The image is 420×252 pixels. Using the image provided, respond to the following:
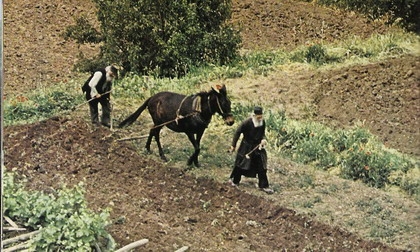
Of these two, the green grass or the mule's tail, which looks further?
the mule's tail

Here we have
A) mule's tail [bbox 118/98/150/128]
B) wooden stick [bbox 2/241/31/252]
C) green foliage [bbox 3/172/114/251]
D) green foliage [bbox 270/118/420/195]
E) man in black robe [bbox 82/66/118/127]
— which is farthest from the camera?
mule's tail [bbox 118/98/150/128]

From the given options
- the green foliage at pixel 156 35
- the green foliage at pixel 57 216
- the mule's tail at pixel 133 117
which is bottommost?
the green foliage at pixel 57 216

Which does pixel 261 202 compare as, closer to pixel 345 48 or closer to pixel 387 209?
pixel 387 209

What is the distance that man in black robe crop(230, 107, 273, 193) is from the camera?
675 cm

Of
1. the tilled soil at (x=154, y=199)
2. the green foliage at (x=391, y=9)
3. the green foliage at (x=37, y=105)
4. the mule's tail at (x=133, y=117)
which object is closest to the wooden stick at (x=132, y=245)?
the tilled soil at (x=154, y=199)

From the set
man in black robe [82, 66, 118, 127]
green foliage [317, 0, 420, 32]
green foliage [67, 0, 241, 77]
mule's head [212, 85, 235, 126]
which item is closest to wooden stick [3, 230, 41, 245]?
man in black robe [82, 66, 118, 127]

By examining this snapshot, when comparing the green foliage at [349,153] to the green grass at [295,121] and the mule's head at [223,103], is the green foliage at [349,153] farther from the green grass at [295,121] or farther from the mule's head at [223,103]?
the mule's head at [223,103]

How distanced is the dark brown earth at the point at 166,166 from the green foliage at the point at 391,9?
0.07 meters

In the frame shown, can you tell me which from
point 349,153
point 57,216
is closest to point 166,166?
point 57,216

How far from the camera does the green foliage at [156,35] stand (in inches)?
273

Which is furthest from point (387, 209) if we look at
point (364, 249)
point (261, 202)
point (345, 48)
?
point (345, 48)

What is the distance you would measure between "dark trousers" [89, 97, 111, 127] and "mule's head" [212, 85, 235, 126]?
0.69 m

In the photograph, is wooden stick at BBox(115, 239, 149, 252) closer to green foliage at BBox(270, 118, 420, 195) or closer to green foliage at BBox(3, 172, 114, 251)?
green foliage at BBox(3, 172, 114, 251)

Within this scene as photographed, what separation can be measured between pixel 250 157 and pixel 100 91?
39.4 inches
